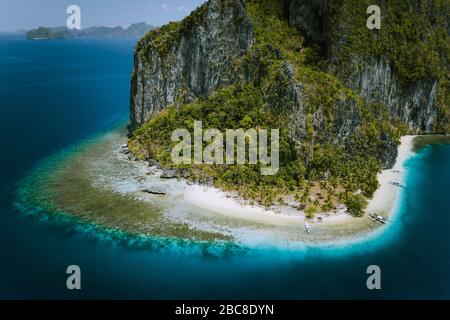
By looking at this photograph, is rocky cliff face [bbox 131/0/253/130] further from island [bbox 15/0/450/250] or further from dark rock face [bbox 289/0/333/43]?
dark rock face [bbox 289/0/333/43]

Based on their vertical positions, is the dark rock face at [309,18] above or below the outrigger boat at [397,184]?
above

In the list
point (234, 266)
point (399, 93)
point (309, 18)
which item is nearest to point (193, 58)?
point (309, 18)

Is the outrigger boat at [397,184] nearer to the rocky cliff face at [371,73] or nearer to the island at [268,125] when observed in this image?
the island at [268,125]

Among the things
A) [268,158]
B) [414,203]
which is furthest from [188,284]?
[414,203]

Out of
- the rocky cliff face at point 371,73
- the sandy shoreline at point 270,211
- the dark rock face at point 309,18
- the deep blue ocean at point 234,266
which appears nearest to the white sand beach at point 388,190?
the sandy shoreline at point 270,211

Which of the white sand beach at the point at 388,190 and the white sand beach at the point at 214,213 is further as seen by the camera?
the white sand beach at the point at 388,190

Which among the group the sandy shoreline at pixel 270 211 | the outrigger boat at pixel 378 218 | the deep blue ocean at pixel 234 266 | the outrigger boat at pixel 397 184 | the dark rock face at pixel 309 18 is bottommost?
the deep blue ocean at pixel 234 266

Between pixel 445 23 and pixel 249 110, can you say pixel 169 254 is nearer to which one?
pixel 249 110

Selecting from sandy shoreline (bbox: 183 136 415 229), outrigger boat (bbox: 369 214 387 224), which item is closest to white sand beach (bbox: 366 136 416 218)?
sandy shoreline (bbox: 183 136 415 229)
